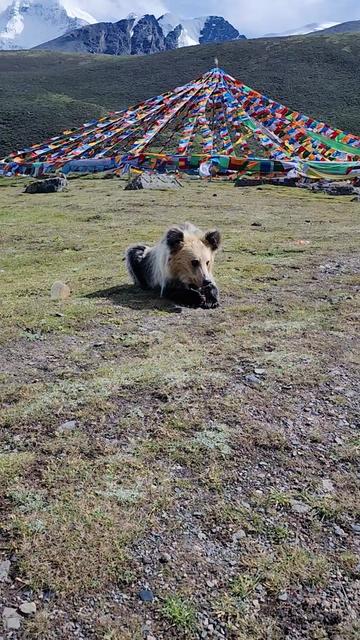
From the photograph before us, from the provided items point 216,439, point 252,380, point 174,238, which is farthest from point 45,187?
point 216,439

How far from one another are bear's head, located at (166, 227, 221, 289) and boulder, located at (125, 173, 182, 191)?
23.7 meters

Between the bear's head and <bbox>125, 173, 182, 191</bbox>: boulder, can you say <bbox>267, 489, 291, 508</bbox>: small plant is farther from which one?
<bbox>125, 173, 182, 191</bbox>: boulder

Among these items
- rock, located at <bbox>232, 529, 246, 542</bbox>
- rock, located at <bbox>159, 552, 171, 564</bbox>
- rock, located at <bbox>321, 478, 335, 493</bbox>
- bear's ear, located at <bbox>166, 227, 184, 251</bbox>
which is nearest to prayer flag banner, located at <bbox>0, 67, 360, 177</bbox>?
bear's ear, located at <bbox>166, 227, 184, 251</bbox>

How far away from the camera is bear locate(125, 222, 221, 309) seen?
7738 mm

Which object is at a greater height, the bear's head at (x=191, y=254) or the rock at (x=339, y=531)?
the bear's head at (x=191, y=254)

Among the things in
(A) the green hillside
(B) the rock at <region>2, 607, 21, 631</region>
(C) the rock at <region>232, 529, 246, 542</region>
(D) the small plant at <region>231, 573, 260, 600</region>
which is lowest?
(B) the rock at <region>2, 607, 21, 631</region>

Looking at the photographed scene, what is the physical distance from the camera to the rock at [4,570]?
3.07 m

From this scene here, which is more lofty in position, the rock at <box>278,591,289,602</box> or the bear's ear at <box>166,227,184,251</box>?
the bear's ear at <box>166,227,184,251</box>

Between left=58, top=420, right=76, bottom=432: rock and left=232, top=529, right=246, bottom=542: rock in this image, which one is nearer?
left=232, top=529, right=246, bottom=542: rock

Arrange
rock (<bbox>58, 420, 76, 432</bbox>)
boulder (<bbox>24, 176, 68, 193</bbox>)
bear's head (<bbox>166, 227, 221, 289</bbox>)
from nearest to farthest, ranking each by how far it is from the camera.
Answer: rock (<bbox>58, 420, 76, 432</bbox>), bear's head (<bbox>166, 227, 221, 289</bbox>), boulder (<bbox>24, 176, 68, 193</bbox>)

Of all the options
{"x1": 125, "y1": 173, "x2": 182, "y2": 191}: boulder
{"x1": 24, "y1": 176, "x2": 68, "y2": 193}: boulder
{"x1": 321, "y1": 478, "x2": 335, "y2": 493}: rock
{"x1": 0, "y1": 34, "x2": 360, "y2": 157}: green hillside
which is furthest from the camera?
{"x1": 0, "y1": 34, "x2": 360, "y2": 157}: green hillside

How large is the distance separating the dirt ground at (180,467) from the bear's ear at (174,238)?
917mm

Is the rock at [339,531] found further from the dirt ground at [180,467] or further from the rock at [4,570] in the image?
the rock at [4,570]

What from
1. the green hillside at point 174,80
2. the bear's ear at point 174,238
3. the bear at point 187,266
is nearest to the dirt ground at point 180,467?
the bear at point 187,266
